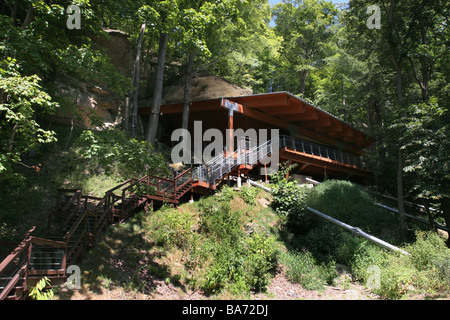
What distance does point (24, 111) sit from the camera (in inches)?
297

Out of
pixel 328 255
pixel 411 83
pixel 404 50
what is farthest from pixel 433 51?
pixel 328 255

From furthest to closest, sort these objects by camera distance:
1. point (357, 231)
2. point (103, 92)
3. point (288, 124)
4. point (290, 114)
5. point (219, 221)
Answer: point (288, 124) → point (290, 114) → point (103, 92) → point (357, 231) → point (219, 221)

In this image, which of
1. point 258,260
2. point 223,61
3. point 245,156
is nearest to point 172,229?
point 258,260

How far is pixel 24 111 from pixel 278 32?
1245 inches

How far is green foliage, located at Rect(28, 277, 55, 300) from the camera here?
668cm

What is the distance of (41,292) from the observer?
7.09 m

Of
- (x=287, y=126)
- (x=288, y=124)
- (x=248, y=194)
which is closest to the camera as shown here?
(x=248, y=194)

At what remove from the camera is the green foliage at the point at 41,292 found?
6680 mm

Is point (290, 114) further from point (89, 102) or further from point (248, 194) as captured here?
point (89, 102)

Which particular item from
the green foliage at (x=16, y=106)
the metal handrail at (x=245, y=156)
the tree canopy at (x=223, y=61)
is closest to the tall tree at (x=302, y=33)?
the tree canopy at (x=223, y=61)

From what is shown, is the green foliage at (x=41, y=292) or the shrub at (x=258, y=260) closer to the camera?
the green foliage at (x=41, y=292)

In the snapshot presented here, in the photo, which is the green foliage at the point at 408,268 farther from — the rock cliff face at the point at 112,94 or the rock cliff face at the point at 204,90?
the rock cliff face at the point at 112,94

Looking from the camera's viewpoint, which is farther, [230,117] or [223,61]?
[223,61]
